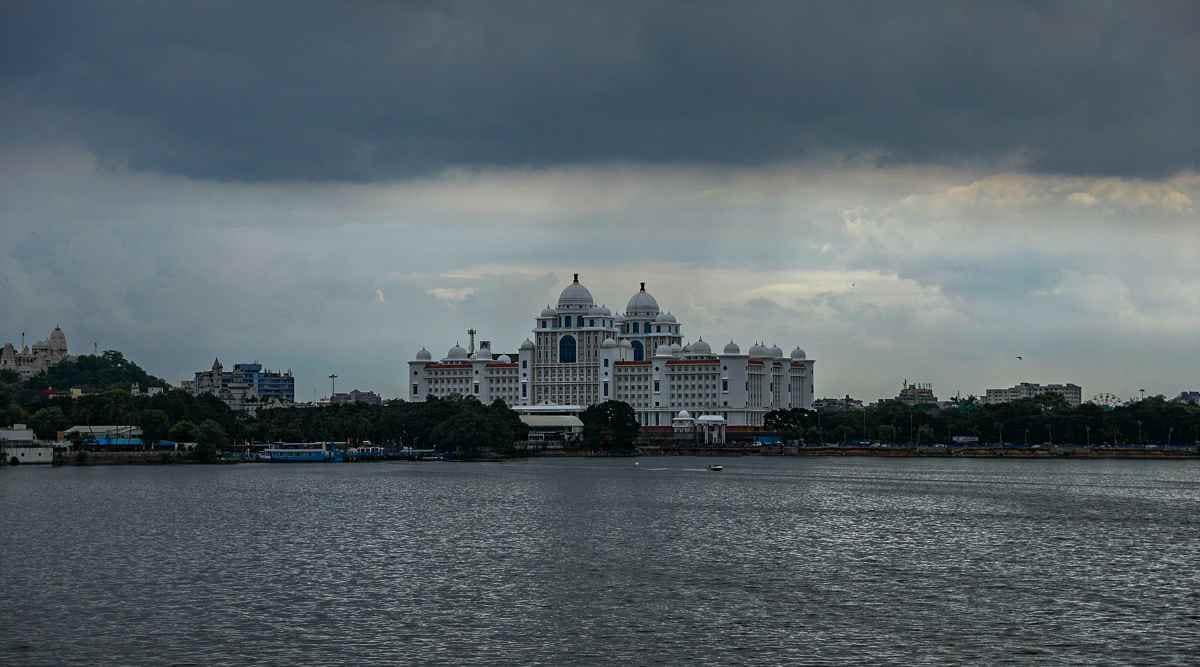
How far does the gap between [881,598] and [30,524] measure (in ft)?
150

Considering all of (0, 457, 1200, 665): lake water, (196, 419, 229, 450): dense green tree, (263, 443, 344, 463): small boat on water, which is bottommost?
(0, 457, 1200, 665): lake water

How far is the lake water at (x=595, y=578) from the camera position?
41.5 metres

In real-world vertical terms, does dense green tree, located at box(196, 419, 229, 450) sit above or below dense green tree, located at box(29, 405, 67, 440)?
below

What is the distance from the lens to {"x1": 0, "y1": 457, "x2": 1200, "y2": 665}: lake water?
41.5 m

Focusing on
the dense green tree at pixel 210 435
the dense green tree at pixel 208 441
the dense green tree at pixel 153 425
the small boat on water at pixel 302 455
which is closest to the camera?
the dense green tree at pixel 208 441

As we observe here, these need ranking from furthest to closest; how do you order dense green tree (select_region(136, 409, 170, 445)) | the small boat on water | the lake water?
the small boat on water → dense green tree (select_region(136, 409, 170, 445)) → the lake water

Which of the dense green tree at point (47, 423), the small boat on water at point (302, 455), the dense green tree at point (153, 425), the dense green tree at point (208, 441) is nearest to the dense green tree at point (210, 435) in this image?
the dense green tree at point (208, 441)

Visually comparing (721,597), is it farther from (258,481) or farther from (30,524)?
(258,481)

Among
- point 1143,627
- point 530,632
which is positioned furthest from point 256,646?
point 1143,627

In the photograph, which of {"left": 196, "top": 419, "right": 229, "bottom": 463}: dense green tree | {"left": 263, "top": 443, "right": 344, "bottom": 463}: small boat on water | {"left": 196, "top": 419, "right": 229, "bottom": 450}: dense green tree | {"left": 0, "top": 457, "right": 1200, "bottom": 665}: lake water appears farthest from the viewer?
{"left": 263, "top": 443, "right": 344, "bottom": 463}: small boat on water

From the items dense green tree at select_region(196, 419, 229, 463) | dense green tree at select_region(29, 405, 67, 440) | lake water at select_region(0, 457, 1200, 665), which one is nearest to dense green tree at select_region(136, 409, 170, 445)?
dense green tree at select_region(196, 419, 229, 463)

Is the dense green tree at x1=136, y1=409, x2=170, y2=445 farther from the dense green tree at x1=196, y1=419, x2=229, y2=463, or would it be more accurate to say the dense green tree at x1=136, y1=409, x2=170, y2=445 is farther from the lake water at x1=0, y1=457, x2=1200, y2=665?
the lake water at x1=0, y1=457, x2=1200, y2=665

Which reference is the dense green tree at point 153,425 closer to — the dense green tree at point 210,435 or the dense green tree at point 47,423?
the dense green tree at point 210,435

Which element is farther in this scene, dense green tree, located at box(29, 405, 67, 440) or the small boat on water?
the small boat on water
